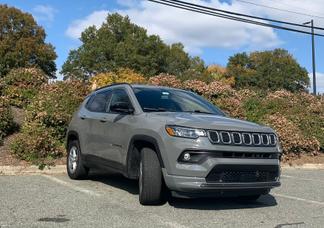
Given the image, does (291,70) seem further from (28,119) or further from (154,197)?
(154,197)

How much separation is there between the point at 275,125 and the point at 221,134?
9425 mm

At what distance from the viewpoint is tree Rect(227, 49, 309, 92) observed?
80.1 m

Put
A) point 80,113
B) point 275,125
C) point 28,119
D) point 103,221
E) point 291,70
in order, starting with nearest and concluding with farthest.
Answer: point 103,221 → point 80,113 → point 28,119 → point 275,125 → point 291,70

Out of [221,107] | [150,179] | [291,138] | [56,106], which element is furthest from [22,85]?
[150,179]

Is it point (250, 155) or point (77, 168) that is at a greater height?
point (250, 155)

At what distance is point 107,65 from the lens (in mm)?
63438

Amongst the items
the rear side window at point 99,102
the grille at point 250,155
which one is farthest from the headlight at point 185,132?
the rear side window at point 99,102

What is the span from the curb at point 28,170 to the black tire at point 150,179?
4.34 meters

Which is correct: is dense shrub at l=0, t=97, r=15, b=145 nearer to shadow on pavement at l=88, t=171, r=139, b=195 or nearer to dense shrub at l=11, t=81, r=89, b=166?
dense shrub at l=11, t=81, r=89, b=166

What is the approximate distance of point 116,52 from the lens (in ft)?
206

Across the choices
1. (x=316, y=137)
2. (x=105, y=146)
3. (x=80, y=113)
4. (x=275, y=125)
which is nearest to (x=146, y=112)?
(x=105, y=146)

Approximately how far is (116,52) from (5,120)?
5052 cm

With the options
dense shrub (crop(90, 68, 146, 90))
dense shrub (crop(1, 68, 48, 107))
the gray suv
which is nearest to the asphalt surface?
the gray suv

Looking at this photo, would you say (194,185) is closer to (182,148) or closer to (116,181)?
(182,148)
